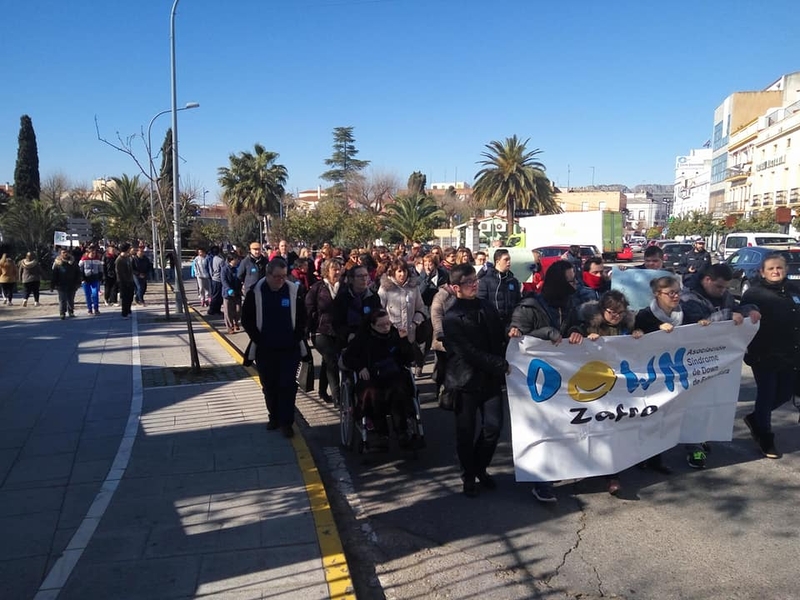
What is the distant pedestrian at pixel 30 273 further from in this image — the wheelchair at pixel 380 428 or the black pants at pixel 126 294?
the wheelchair at pixel 380 428

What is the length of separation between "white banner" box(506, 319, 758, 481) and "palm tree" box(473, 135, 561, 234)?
1681 inches

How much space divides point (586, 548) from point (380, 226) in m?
43.8

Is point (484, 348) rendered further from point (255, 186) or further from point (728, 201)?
point (728, 201)

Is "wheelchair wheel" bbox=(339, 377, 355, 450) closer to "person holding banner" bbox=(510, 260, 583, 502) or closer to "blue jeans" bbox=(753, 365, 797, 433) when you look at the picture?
"person holding banner" bbox=(510, 260, 583, 502)

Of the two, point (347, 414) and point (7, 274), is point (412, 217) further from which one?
point (347, 414)

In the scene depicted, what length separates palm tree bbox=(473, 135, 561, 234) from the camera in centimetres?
4834

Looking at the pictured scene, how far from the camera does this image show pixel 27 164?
50531mm

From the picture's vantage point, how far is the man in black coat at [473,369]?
4816 mm

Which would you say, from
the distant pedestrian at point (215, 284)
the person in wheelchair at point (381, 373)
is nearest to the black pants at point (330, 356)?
the person in wheelchair at point (381, 373)

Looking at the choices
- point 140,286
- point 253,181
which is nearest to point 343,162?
point 253,181

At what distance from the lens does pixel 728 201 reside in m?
71.6

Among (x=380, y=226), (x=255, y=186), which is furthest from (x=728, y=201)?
(x=255, y=186)

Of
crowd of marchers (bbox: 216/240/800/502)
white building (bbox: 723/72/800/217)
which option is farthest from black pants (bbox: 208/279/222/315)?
white building (bbox: 723/72/800/217)

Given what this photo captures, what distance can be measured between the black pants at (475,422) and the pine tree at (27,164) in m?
54.0
